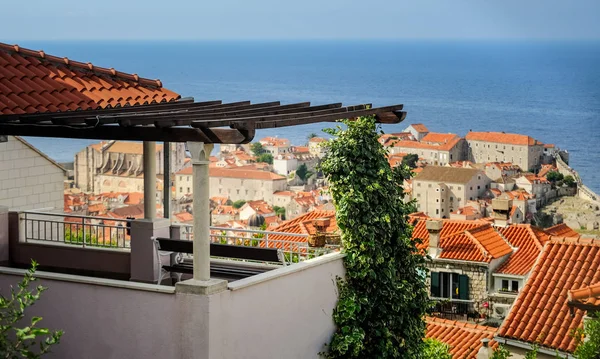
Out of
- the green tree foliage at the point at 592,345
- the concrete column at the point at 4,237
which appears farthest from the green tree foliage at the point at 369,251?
the concrete column at the point at 4,237

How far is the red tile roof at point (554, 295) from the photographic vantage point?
38.2 ft

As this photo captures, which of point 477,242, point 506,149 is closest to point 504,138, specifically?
point 506,149

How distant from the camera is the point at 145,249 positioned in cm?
770

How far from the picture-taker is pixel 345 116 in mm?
7059

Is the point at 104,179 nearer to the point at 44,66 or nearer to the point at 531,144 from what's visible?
the point at 531,144

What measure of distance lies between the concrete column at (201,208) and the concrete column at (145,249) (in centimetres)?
175

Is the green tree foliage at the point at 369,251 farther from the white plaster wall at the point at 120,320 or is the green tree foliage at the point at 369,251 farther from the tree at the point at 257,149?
the tree at the point at 257,149

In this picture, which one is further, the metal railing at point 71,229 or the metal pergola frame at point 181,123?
the metal railing at point 71,229

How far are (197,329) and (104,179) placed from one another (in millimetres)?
120547

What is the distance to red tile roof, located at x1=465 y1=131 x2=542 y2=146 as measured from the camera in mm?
140250

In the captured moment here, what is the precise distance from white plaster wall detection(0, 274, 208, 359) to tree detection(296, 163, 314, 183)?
5033 inches

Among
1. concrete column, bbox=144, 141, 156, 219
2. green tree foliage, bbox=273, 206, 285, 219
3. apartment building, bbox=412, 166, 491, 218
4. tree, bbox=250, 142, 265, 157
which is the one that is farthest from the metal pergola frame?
tree, bbox=250, 142, 265, 157

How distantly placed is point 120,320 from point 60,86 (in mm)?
2932

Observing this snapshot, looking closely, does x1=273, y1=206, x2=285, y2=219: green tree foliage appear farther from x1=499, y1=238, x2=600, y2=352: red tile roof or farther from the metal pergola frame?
the metal pergola frame
